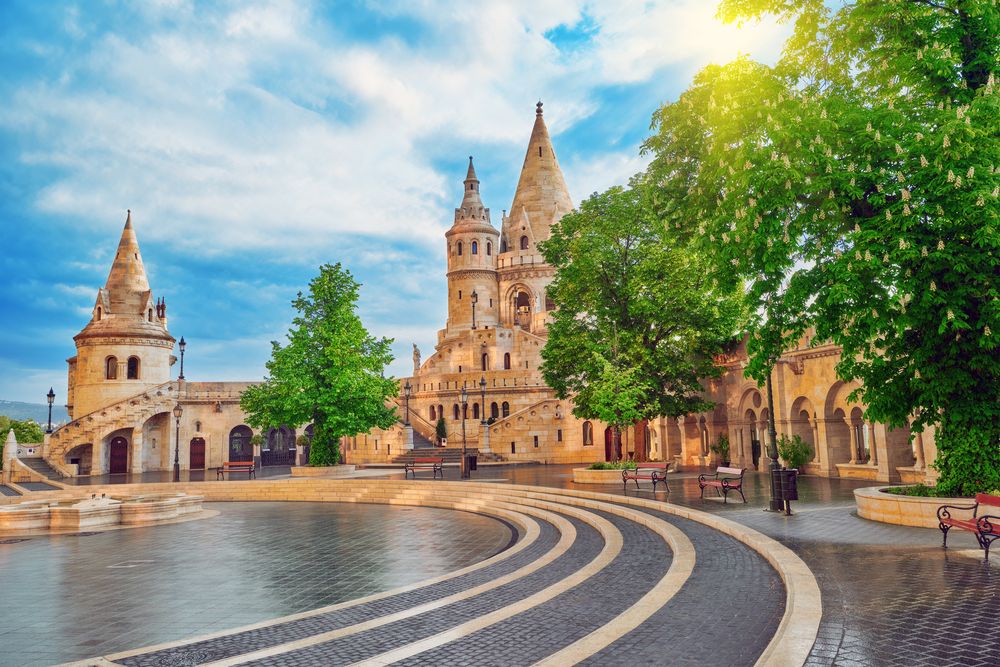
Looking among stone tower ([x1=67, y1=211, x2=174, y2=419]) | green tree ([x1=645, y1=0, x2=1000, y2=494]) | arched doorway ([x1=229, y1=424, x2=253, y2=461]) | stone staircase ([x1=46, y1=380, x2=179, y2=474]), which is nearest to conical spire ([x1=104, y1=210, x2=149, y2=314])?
stone tower ([x1=67, y1=211, x2=174, y2=419])

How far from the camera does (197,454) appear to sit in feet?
147

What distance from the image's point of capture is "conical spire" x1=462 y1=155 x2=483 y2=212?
71.3m

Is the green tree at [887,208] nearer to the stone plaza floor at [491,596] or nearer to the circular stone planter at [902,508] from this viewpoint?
the circular stone planter at [902,508]

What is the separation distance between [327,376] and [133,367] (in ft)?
73.1

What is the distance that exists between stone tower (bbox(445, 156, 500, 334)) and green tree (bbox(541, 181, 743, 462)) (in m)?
41.1

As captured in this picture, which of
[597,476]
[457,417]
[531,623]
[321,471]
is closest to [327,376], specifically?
[321,471]

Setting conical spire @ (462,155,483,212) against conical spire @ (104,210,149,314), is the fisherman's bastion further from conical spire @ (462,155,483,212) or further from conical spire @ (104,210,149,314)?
conical spire @ (462,155,483,212)

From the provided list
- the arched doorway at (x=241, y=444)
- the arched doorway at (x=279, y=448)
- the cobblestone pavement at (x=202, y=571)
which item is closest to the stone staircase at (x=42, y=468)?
the arched doorway at (x=241, y=444)

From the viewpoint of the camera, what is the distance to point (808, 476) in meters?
23.6

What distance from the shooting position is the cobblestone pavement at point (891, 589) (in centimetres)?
564

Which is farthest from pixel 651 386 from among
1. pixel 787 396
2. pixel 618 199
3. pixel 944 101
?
pixel 944 101

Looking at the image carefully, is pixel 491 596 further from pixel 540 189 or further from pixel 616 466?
pixel 540 189

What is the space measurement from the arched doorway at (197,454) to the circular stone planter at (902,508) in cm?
4169

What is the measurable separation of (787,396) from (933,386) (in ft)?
45.4
